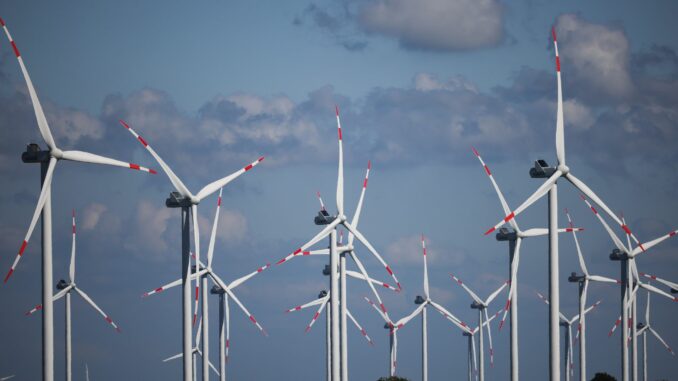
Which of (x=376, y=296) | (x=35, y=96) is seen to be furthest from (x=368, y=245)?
(x=35, y=96)

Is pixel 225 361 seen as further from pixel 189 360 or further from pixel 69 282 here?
pixel 189 360

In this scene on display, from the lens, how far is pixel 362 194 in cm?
12519

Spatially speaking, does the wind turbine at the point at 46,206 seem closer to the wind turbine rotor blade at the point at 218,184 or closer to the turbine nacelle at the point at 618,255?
the wind turbine rotor blade at the point at 218,184

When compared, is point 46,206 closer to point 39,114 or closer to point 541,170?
point 39,114

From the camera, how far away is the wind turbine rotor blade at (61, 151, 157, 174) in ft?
283

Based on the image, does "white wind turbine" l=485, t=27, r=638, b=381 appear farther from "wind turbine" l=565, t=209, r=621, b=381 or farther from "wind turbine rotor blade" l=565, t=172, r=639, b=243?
"wind turbine" l=565, t=209, r=621, b=381

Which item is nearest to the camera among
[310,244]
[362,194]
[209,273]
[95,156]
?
[95,156]

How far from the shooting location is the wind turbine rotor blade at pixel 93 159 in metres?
86.3

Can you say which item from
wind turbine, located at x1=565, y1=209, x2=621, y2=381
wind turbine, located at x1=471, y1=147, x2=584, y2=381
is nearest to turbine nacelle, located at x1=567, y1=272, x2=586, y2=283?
wind turbine, located at x1=565, y1=209, x2=621, y2=381

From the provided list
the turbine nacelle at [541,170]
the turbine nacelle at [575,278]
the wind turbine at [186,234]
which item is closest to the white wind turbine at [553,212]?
the turbine nacelle at [541,170]

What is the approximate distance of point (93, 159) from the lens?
292ft

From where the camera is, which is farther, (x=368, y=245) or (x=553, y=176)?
Answer: (x=368, y=245)

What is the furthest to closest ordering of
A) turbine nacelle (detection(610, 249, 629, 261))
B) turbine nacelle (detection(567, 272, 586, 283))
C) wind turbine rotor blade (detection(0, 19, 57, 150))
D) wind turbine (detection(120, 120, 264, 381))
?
turbine nacelle (detection(567, 272, 586, 283))
turbine nacelle (detection(610, 249, 629, 261))
wind turbine (detection(120, 120, 264, 381))
wind turbine rotor blade (detection(0, 19, 57, 150))

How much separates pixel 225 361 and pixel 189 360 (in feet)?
160
